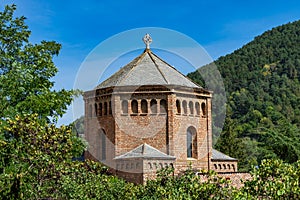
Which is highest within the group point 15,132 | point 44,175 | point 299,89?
point 299,89

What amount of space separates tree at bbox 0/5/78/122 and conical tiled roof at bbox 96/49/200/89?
915 cm

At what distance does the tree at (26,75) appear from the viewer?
79.7 feet

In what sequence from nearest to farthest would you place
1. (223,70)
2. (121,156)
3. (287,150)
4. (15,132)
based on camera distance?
(15,132) < (121,156) < (287,150) < (223,70)

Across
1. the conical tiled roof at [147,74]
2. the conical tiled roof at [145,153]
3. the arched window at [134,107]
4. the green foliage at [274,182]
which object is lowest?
the green foliage at [274,182]

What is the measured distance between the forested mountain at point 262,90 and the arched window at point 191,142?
78.0ft

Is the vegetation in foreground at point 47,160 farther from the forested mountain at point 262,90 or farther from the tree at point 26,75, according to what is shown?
the forested mountain at point 262,90

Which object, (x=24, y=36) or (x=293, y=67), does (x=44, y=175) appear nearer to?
(x=24, y=36)

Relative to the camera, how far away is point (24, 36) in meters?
26.1

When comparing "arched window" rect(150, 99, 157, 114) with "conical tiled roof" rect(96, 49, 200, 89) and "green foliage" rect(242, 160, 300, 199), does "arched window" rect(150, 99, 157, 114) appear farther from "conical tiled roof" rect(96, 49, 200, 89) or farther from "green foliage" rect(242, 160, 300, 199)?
"green foliage" rect(242, 160, 300, 199)

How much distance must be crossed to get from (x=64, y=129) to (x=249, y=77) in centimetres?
10222

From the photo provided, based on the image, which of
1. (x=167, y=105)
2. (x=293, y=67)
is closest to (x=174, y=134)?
(x=167, y=105)

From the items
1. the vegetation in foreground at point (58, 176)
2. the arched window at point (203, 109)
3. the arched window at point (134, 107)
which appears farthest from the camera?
the arched window at point (203, 109)

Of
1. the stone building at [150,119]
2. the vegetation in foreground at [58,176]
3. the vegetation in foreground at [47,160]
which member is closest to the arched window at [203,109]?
the stone building at [150,119]

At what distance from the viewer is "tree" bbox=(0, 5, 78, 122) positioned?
79.7 ft
